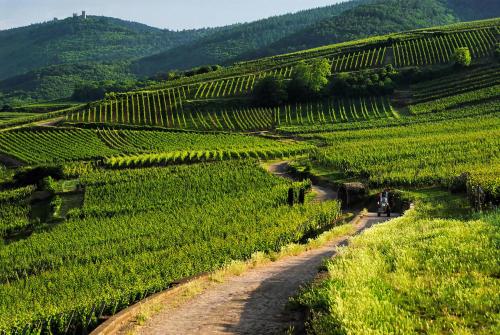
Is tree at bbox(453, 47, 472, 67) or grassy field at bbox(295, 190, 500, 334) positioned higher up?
tree at bbox(453, 47, 472, 67)

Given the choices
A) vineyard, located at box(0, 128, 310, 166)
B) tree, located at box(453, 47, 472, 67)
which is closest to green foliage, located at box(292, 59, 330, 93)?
tree, located at box(453, 47, 472, 67)

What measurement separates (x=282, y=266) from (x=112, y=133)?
8399 cm

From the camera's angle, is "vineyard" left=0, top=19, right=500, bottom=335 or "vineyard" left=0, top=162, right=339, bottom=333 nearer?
"vineyard" left=0, top=162, right=339, bottom=333

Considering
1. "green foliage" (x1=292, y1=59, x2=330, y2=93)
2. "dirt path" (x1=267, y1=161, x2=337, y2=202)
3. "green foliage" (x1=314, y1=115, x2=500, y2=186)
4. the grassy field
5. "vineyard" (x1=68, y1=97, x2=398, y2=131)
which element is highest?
"green foliage" (x1=292, y1=59, x2=330, y2=93)

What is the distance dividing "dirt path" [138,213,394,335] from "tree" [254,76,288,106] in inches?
3860

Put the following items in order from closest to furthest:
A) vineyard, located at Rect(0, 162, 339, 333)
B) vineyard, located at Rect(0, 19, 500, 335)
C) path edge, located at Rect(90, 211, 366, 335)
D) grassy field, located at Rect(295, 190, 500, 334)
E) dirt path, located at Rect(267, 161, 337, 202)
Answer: grassy field, located at Rect(295, 190, 500, 334) < path edge, located at Rect(90, 211, 366, 335) < vineyard, located at Rect(0, 162, 339, 333) < vineyard, located at Rect(0, 19, 500, 335) < dirt path, located at Rect(267, 161, 337, 202)

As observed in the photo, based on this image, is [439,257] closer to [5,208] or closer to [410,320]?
[410,320]

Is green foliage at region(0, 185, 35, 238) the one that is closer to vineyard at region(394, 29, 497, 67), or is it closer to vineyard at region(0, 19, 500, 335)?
vineyard at region(0, 19, 500, 335)

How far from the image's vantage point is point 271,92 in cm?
11731

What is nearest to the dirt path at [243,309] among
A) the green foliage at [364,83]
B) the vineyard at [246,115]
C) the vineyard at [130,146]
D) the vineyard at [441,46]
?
the vineyard at [130,146]

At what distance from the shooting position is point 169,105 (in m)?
120

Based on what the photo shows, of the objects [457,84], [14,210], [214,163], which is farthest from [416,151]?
[457,84]

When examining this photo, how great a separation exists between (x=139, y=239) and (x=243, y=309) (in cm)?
2473

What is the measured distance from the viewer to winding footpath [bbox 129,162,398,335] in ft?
45.9
